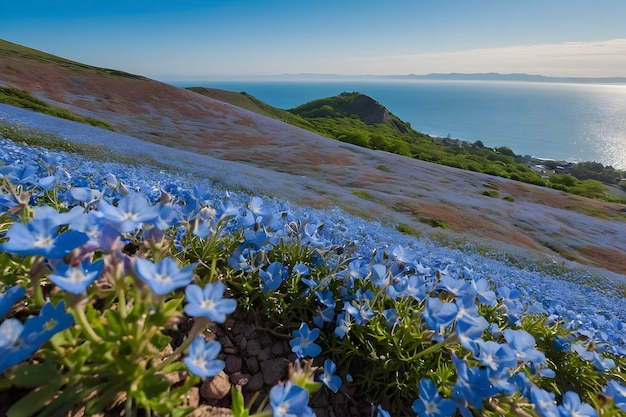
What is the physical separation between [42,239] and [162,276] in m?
0.35

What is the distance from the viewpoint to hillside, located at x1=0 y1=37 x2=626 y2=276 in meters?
9.16

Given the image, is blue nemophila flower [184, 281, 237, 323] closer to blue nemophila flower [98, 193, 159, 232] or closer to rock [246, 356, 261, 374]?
blue nemophila flower [98, 193, 159, 232]

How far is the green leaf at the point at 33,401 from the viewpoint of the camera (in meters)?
0.95

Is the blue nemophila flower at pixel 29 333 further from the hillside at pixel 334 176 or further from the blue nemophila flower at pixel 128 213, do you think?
the hillside at pixel 334 176

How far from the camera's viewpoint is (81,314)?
1.00 meters

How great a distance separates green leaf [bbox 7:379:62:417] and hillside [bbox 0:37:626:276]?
7091mm

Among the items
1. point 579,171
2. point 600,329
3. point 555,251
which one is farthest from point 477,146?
point 600,329

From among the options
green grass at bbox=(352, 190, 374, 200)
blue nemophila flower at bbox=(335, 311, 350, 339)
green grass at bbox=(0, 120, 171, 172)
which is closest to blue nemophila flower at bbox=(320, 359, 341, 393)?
blue nemophila flower at bbox=(335, 311, 350, 339)

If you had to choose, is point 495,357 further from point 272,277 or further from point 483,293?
point 272,277

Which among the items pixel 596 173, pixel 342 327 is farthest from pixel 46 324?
pixel 596 173

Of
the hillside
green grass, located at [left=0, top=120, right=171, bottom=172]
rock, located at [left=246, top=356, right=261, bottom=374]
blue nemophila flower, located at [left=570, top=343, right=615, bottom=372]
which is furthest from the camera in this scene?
the hillside

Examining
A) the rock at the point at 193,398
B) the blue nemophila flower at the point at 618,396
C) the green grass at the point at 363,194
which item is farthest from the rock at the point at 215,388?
the green grass at the point at 363,194

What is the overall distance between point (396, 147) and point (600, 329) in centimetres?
3739

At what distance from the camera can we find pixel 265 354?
173 cm
